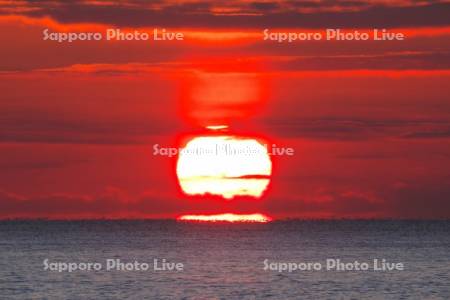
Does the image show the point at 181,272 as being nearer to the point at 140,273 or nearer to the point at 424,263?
the point at 140,273

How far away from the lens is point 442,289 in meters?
87.2

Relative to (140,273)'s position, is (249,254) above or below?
above

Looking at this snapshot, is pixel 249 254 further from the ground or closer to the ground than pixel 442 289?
further from the ground

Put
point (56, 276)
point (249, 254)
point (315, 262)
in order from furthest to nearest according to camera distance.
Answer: point (249, 254)
point (315, 262)
point (56, 276)

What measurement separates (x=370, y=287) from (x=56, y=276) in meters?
25.9

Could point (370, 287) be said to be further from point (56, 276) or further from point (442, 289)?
point (56, 276)

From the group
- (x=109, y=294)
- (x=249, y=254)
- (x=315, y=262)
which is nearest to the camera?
(x=109, y=294)

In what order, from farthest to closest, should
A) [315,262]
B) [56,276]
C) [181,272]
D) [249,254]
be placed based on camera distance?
1. [249,254]
2. [315,262]
3. [181,272]
4. [56,276]

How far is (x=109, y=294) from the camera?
83.6 metres

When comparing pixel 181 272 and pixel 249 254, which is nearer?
pixel 181 272

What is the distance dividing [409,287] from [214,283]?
1492cm

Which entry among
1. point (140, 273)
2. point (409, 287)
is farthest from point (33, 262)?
point (409, 287)

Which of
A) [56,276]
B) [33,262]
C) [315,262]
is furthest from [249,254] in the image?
[56,276]

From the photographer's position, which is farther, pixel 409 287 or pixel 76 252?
pixel 76 252
